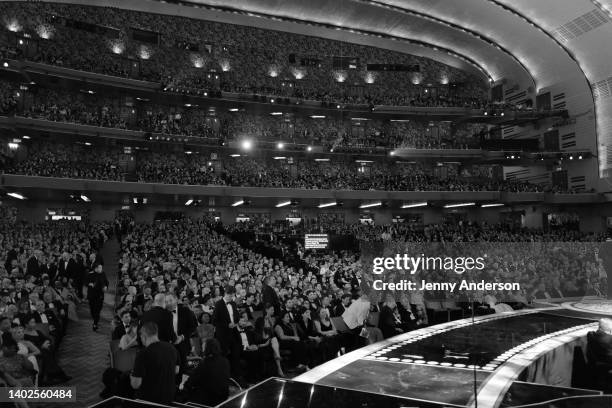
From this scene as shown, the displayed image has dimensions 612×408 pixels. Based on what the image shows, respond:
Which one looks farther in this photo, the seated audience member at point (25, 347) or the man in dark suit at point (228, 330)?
the man in dark suit at point (228, 330)

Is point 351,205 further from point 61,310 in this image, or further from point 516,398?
point 516,398

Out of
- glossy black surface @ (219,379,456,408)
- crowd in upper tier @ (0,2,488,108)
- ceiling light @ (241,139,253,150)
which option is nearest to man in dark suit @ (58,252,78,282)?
glossy black surface @ (219,379,456,408)

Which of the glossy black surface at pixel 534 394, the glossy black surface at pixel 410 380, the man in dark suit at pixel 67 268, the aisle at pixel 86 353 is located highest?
the man in dark suit at pixel 67 268

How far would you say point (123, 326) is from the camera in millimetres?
7117

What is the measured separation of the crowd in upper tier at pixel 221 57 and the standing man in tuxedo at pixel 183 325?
26.8 metres

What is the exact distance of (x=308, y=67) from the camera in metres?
40.8

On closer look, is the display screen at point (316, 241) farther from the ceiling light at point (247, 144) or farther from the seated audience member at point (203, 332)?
the seated audience member at point (203, 332)

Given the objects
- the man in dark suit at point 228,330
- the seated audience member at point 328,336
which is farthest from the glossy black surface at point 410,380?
the seated audience member at point 328,336

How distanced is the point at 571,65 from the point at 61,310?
41.5 meters

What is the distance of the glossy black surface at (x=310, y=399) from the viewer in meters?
3.10

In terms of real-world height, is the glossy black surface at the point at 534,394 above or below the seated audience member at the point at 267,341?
above

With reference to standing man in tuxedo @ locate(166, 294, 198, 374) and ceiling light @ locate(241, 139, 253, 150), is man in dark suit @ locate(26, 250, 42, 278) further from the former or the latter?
ceiling light @ locate(241, 139, 253, 150)

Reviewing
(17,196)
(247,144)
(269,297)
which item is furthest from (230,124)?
(269,297)

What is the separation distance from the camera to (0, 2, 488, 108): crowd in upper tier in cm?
3188
